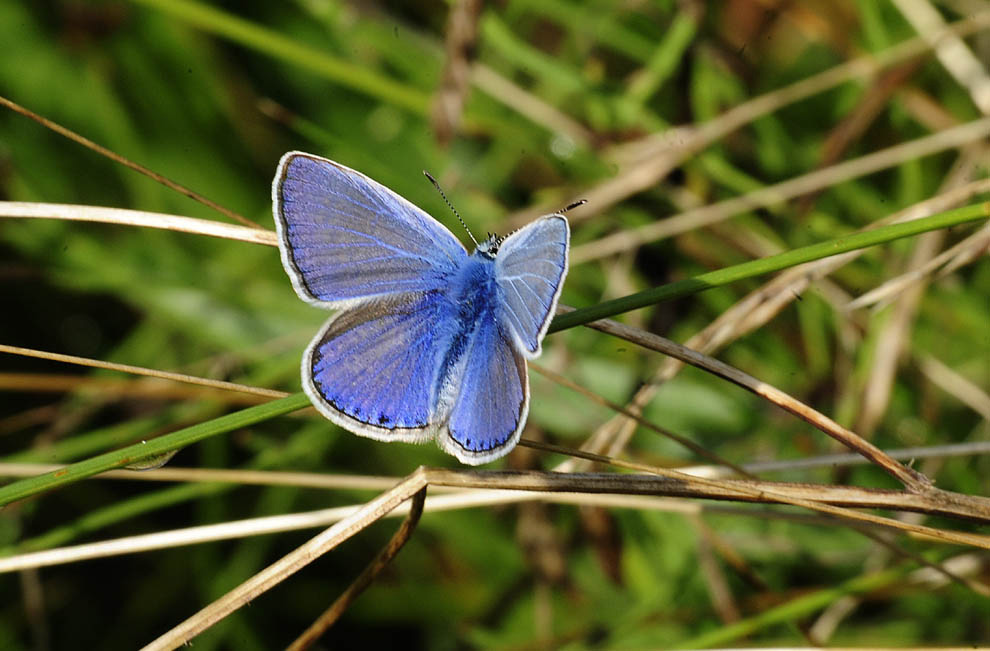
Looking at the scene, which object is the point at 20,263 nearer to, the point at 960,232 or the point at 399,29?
the point at 399,29

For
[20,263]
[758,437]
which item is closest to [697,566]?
[758,437]

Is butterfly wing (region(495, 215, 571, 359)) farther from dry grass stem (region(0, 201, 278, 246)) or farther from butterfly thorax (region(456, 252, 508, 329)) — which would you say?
dry grass stem (region(0, 201, 278, 246))

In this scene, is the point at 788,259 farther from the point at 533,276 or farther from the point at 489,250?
the point at 489,250

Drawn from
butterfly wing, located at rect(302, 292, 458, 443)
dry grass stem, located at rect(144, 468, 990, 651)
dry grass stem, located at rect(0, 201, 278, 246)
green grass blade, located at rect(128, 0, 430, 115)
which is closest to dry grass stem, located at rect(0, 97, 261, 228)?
dry grass stem, located at rect(0, 201, 278, 246)

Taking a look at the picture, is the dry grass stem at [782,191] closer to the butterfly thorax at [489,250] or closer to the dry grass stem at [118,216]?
the butterfly thorax at [489,250]

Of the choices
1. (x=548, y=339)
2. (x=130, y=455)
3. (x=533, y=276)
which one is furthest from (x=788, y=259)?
(x=548, y=339)

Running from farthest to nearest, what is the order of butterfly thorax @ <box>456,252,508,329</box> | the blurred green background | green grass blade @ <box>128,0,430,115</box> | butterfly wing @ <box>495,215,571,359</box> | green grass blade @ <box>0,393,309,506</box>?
1. the blurred green background
2. green grass blade @ <box>128,0,430,115</box>
3. butterfly thorax @ <box>456,252,508,329</box>
4. butterfly wing @ <box>495,215,571,359</box>
5. green grass blade @ <box>0,393,309,506</box>

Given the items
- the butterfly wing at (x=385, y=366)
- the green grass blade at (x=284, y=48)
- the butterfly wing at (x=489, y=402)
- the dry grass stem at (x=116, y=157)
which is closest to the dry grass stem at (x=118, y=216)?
the dry grass stem at (x=116, y=157)
